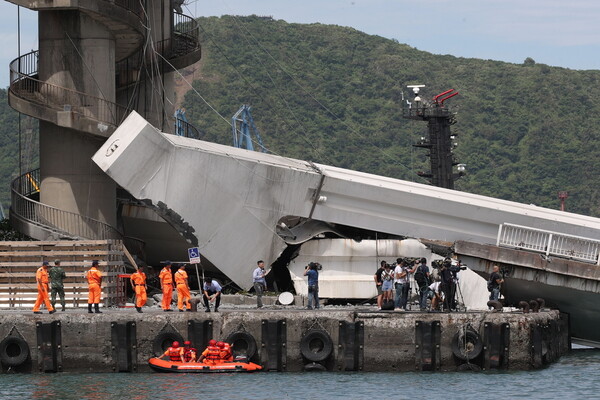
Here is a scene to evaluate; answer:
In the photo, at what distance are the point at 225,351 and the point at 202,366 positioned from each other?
2.56 ft

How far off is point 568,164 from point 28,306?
114m

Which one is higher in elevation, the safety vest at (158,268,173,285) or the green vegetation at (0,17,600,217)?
the green vegetation at (0,17,600,217)

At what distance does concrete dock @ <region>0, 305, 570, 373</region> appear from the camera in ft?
119

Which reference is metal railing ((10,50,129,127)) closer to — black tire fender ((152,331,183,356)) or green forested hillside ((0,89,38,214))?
black tire fender ((152,331,183,356))

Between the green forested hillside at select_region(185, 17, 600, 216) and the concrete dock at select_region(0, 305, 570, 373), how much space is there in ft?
313

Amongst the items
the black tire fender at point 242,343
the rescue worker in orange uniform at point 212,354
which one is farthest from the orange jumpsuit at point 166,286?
the rescue worker in orange uniform at point 212,354

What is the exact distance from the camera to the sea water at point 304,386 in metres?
32.7

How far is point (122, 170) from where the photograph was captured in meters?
43.1

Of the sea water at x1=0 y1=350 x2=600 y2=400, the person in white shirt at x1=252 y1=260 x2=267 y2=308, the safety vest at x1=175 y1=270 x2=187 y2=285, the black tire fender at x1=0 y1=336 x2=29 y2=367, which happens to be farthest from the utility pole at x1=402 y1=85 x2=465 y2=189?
the black tire fender at x1=0 y1=336 x2=29 y2=367

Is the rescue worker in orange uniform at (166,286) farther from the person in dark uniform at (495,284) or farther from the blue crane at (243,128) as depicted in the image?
the blue crane at (243,128)

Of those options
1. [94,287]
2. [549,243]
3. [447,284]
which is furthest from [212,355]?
[549,243]

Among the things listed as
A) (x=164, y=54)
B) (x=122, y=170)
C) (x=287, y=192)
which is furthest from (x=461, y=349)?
(x=164, y=54)

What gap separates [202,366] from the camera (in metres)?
35.2

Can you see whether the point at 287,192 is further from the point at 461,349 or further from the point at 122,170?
the point at 461,349
